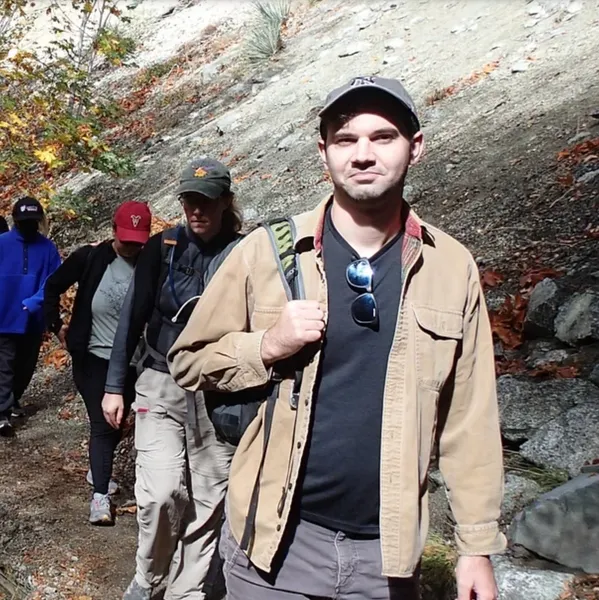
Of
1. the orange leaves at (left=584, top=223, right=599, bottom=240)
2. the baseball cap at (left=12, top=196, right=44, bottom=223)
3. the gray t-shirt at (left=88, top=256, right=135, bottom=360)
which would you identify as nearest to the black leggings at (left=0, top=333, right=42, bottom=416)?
the baseball cap at (left=12, top=196, right=44, bottom=223)

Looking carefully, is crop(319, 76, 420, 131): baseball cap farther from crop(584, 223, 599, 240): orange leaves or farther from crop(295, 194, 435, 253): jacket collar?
crop(584, 223, 599, 240): orange leaves

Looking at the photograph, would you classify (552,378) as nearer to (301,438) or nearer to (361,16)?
(301,438)

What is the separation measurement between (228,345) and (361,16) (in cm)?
1439

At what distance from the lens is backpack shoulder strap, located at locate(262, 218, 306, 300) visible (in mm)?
2260

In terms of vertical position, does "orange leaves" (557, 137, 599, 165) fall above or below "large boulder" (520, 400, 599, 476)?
above

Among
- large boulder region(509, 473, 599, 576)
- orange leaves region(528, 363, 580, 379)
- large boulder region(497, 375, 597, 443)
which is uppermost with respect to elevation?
orange leaves region(528, 363, 580, 379)

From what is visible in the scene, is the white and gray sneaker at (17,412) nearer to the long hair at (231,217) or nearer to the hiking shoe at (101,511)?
the hiking shoe at (101,511)

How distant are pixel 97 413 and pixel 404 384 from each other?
132 inches

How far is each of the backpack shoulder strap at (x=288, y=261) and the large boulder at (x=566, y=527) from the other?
199 centimetres

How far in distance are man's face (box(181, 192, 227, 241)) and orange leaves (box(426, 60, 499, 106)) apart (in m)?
7.76

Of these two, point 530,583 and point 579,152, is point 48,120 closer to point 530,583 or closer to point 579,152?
point 579,152

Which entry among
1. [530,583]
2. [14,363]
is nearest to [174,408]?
[530,583]

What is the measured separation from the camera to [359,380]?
87.7 inches

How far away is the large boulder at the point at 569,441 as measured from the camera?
13.9 ft
